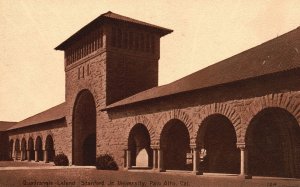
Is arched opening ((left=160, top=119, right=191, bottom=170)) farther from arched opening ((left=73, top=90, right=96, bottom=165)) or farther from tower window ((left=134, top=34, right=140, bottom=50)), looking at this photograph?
arched opening ((left=73, top=90, right=96, bottom=165))

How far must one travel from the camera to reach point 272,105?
15.5 meters

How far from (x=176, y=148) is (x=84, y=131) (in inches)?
453

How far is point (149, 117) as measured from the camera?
2256 centimetres

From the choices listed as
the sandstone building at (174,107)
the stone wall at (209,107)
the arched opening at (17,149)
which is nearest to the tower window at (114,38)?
the sandstone building at (174,107)

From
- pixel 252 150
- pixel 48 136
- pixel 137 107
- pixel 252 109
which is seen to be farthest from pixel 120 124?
pixel 48 136

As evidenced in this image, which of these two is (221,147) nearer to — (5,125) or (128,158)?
(128,158)

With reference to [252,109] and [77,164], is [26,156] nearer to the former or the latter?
[77,164]

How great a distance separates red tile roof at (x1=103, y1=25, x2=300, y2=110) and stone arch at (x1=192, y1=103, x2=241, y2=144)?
0.95 m

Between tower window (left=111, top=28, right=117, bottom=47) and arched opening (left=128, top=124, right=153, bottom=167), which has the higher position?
tower window (left=111, top=28, right=117, bottom=47)

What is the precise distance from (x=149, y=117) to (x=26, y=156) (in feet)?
94.0

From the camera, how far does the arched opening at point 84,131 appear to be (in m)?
32.6

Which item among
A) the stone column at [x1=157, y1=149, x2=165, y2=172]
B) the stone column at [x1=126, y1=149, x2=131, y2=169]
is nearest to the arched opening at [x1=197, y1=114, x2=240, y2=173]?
the stone column at [x1=157, y1=149, x2=165, y2=172]

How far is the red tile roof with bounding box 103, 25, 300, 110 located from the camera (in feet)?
52.4

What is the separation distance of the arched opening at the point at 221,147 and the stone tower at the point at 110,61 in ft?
26.3
